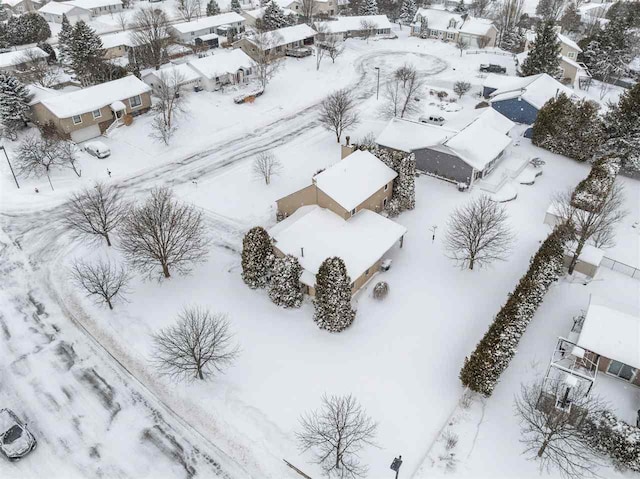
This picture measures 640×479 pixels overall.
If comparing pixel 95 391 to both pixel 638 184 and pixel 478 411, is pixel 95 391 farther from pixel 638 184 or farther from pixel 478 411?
pixel 638 184

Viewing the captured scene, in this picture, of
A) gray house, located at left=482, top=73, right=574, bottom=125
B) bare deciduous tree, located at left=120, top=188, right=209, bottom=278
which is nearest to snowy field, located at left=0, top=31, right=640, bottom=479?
bare deciduous tree, located at left=120, top=188, right=209, bottom=278

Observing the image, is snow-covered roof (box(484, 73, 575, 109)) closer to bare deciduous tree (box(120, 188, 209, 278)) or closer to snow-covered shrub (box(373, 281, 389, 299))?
snow-covered shrub (box(373, 281, 389, 299))

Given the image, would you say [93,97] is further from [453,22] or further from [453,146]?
[453,22]

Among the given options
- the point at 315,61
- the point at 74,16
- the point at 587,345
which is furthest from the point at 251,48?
the point at 587,345

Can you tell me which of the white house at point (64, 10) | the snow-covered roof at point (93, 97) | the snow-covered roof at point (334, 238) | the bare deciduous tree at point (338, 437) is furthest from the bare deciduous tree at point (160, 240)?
the white house at point (64, 10)

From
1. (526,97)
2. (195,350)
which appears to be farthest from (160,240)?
(526,97)
